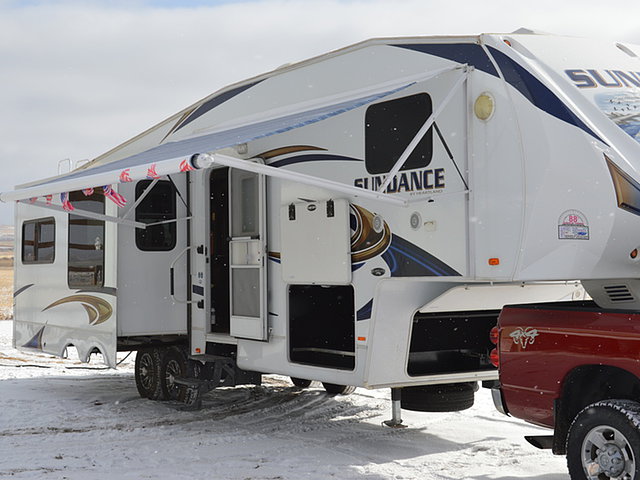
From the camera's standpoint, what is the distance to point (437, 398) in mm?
7352

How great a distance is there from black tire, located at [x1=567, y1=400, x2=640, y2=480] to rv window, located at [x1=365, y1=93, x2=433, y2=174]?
6.96ft

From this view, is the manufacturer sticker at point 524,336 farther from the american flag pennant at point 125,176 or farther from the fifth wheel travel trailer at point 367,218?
the american flag pennant at point 125,176

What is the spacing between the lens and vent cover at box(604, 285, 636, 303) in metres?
6.11

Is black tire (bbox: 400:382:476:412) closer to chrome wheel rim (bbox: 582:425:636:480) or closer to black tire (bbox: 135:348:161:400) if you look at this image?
chrome wheel rim (bbox: 582:425:636:480)

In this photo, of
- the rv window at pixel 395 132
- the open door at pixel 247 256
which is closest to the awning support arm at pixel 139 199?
the open door at pixel 247 256

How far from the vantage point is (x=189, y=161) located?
582 centimetres

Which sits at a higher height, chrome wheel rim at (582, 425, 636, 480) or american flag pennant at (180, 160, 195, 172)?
american flag pennant at (180, 160, 195, 172)

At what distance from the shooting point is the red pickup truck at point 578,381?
500 centimetres

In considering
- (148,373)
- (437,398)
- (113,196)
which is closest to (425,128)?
(437,398)

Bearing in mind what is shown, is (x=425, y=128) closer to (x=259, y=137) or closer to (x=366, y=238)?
(x=366, y=238)

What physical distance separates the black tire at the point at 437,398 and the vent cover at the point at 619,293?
68.7 inches

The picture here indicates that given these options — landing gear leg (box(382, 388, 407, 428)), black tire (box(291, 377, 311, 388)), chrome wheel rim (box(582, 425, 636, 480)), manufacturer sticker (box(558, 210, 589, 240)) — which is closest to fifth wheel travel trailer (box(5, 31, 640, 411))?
manufacturer sticker (box(558, 210, 589, 240))

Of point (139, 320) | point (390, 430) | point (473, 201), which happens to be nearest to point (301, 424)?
point (390, 430)

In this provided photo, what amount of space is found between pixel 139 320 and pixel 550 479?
14.9ft
